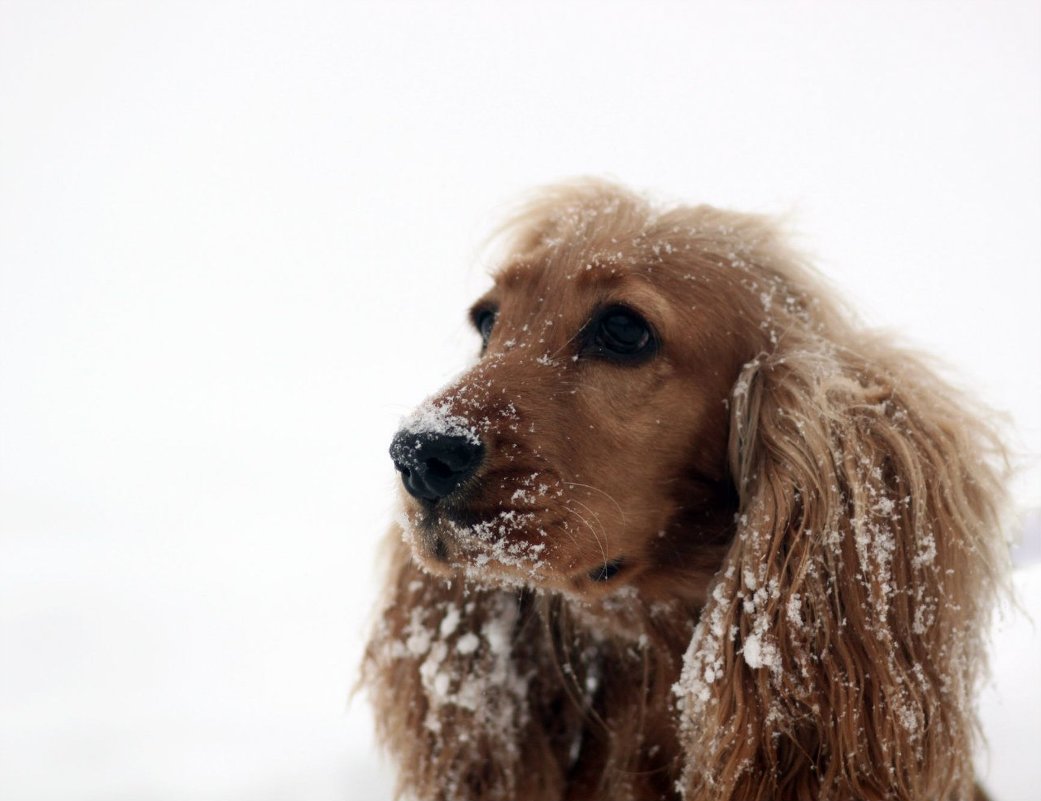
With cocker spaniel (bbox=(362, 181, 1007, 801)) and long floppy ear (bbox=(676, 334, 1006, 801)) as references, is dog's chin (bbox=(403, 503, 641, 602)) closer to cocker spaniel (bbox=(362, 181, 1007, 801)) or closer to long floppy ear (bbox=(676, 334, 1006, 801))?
cocker spaniel (bbox=(362, 181, 1007, 801))

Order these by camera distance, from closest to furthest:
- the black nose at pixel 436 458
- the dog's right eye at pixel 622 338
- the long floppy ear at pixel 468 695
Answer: the black nose at pixel 436 458 < the dog's right eye at pixel 622 338 < the long floppy ear at pixel 468 695

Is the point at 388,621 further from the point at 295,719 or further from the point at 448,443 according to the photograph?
the point at 295,719

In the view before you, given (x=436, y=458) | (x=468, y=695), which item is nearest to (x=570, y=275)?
(x=436, y=458)

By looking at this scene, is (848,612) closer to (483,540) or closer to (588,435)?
(588,435)

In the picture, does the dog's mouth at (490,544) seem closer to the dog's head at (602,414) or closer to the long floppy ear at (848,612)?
the dog's head at (602,414)

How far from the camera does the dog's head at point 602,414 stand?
1515 mm

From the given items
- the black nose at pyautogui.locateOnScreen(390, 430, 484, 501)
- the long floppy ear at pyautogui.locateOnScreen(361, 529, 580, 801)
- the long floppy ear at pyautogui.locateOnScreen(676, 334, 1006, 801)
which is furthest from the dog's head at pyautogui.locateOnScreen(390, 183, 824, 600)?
the long floppy ear at pyautogui.locateOnScreen(361, 529, 580, 801)

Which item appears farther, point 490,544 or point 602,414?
point 602,414

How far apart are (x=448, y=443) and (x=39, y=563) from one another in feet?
14.0

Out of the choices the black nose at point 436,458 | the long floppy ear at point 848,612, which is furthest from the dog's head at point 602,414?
the long floppy ear at point 848,612

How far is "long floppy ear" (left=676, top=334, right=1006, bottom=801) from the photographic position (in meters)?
1.52

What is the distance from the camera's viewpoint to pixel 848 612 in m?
1.56

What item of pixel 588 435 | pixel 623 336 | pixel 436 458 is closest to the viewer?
pixel 436 458

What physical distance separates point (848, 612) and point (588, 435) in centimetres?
59
